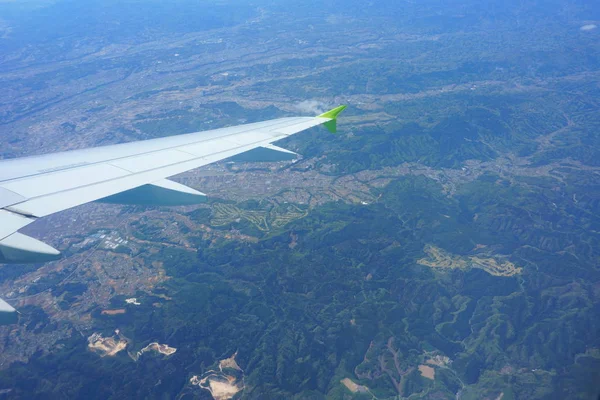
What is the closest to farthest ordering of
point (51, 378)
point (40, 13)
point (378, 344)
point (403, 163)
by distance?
point (51, 378)
point (378, 344)
point (403, 163)
point (40, 13)

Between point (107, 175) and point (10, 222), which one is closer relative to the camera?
point (10, 222)

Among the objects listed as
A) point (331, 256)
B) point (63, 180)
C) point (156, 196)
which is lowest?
point (331, 256)

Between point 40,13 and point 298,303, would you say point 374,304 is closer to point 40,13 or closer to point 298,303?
point 298,303

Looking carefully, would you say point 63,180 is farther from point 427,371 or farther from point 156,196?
point 427,371

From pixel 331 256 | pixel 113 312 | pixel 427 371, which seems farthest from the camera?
pixel 331 256

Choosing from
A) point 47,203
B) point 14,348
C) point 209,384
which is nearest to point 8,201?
point 47,203

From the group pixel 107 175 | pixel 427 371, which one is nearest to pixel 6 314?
pixel 107 175

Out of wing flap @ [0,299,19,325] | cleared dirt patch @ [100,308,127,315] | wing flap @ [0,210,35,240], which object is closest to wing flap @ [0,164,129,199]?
wing flap @ [0,210,35,240]

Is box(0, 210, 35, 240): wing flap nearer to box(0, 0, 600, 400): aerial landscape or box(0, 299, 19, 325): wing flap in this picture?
box(0, 299, 19, 325): wing flap
